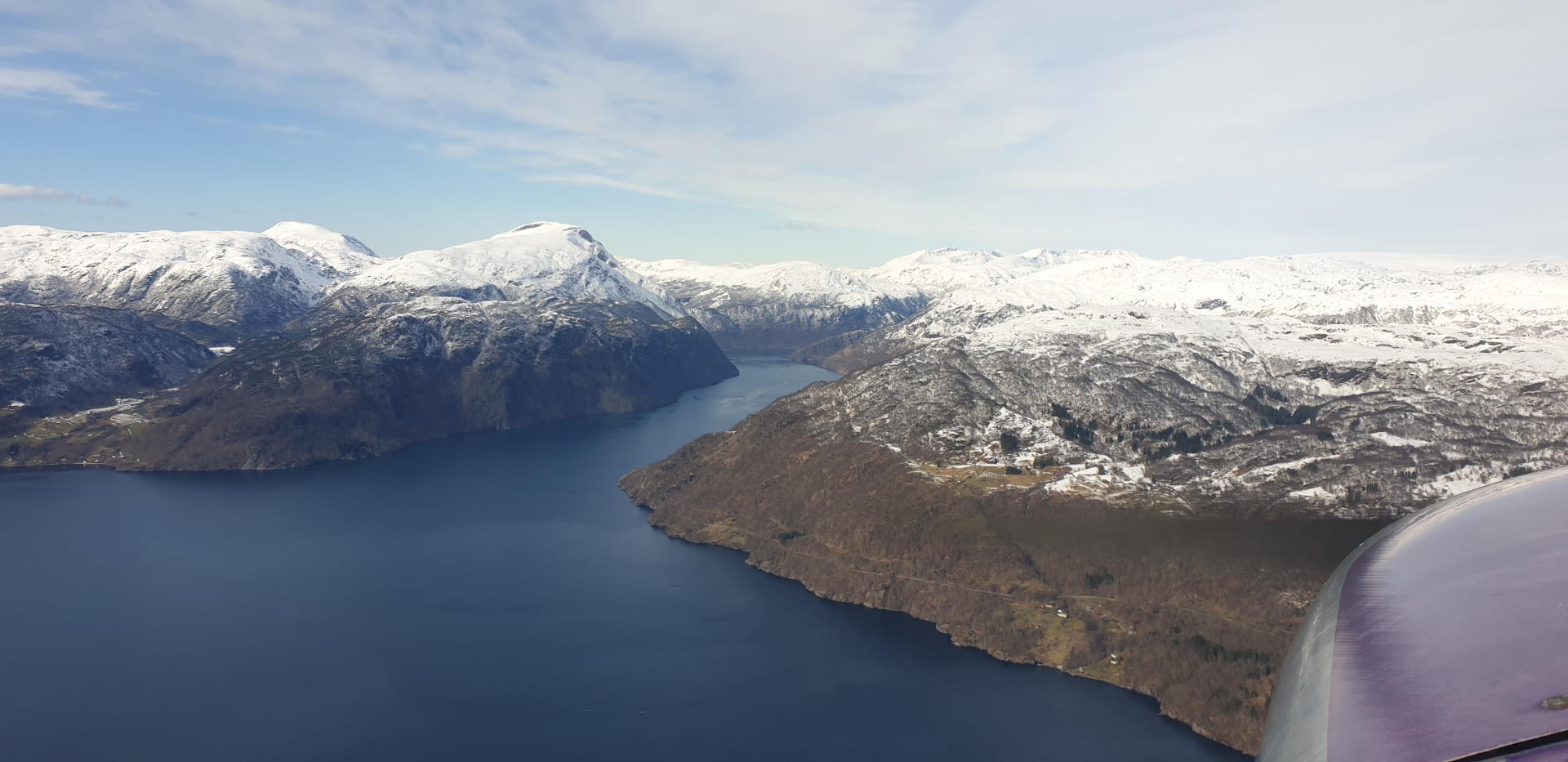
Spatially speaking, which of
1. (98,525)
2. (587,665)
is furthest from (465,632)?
(98,525)

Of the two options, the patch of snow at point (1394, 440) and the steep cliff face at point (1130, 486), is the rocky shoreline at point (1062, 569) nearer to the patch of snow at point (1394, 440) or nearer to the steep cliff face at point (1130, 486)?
the steep cliff face at point (1130, 486)

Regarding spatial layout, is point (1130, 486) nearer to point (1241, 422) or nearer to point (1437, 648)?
point (1241, 422)

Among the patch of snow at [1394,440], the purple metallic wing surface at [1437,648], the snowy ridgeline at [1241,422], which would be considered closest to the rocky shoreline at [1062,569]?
the snowy ridgeline at [1241,422]

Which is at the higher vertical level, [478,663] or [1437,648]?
[1437,648]

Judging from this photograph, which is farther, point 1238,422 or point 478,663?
point 1238,422

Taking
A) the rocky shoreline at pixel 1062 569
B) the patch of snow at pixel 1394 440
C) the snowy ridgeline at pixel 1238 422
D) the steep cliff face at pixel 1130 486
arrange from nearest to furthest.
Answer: the rocky shoreline at pixel 1062 569 → the steep cliff face at pixel 1130 486 → the snowy ridgeline at pixel 1238 422 → the patch of snow at pixel 1394 440

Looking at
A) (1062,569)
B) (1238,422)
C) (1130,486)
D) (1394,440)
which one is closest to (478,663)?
(1062,569)

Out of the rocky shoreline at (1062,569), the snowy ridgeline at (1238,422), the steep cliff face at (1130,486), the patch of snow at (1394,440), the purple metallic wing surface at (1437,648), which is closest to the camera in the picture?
the purple metallic wing surface at (1437,648)

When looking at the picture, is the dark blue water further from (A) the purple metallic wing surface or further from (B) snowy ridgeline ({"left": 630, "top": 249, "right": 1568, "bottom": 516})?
(A) the purple metallic wing surface
